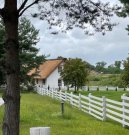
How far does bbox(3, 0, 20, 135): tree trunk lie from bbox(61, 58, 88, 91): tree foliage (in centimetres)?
6389

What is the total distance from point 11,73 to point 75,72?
6446cm

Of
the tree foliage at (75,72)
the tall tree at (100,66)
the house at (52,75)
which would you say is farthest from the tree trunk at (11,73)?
the tall tree at (100,66)

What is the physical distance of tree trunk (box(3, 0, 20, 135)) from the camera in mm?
9227

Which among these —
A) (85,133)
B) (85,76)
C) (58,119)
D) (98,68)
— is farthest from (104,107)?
(98,68)

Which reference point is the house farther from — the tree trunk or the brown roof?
the tree trunk

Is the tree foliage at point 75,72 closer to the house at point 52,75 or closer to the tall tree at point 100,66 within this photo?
the house at point 52,75

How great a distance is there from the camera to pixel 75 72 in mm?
73688

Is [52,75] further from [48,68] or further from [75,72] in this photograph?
[75,72]

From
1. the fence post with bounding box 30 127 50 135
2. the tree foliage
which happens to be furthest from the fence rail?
the tree foliage

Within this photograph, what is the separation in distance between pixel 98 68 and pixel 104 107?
523 feet

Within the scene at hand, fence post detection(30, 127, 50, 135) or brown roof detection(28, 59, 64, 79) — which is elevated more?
brown roof detection(28, 59, 64, 79)

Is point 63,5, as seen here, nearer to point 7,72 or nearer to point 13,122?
point 7,72

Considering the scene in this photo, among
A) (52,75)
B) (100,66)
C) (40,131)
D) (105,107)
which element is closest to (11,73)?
(40,131)

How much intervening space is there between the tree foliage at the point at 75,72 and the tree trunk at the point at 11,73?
6389cm
